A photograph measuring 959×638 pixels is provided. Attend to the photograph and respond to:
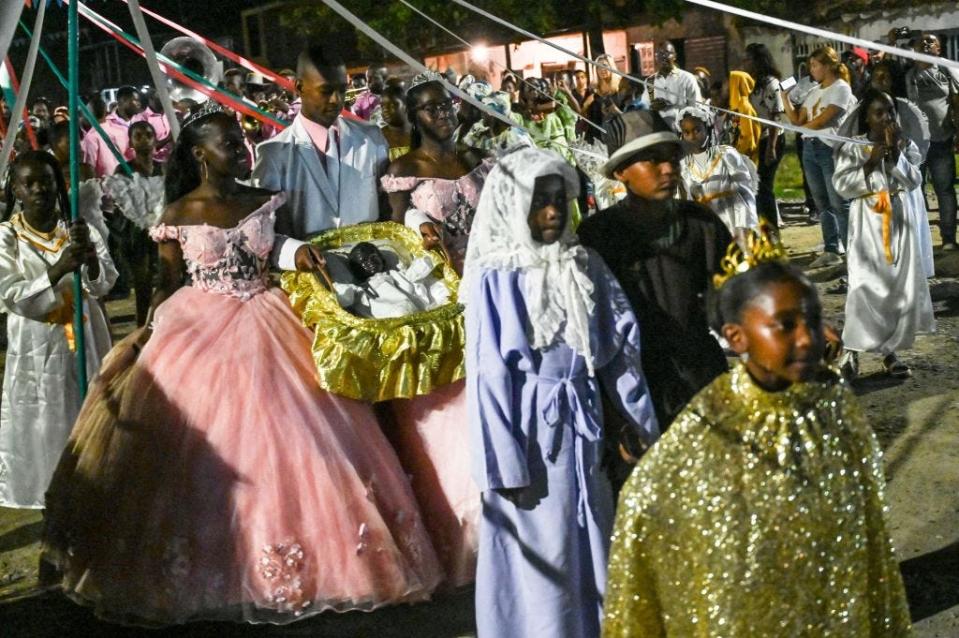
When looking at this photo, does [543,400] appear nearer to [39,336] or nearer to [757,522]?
[757,522]

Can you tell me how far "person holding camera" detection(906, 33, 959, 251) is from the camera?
41.2ft

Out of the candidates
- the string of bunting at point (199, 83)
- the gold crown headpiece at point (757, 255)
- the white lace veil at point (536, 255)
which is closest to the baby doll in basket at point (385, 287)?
the white lace veil at point (536, 255)

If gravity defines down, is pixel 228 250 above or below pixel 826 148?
below

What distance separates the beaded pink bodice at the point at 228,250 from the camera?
566 centimetres

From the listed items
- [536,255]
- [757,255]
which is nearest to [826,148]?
[536,255]

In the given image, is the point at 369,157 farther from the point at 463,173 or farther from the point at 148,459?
the point at 148,459

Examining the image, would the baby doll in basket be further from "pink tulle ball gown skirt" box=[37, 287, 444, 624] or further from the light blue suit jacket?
the light blue suit jacket

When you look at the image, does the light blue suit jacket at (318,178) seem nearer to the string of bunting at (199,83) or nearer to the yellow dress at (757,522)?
the string of bunting at (199,83)

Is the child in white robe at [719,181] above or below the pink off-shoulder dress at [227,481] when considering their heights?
above

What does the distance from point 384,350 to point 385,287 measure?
0.37m

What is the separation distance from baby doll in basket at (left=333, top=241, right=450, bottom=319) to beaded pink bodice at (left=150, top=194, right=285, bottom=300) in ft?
1.21

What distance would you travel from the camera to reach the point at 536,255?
14.6 feet

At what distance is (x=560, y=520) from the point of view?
14.5 ft

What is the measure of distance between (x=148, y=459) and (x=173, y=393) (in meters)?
0.29
